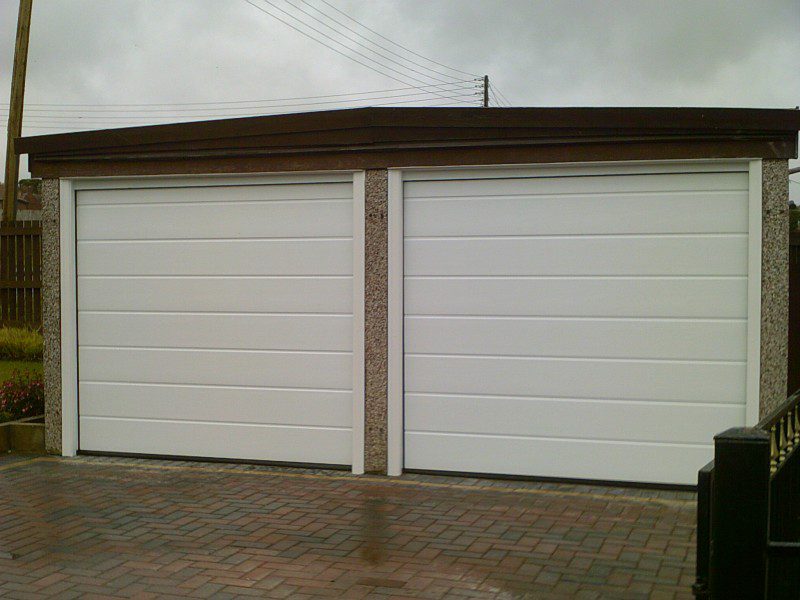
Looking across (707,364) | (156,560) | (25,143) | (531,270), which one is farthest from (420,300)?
(25,143)

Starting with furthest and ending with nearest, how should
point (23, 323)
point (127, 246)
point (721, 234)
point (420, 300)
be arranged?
1. point (23, 323)
2. point (127, 246)
3. point (420, 300)
4. point (721, 234)

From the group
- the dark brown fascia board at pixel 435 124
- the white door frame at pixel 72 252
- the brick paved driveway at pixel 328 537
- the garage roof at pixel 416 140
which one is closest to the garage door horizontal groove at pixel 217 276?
the white door frame at pixel 72 252

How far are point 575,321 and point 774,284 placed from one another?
159 centimetres

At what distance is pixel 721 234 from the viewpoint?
306 inches

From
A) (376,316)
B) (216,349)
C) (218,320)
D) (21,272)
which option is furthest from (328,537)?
(21,272)

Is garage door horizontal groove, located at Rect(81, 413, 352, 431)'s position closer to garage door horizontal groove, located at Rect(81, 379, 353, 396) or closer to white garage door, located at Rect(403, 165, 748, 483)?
garage door horizontal groove, located at Rect(81, 379, 353, 396)

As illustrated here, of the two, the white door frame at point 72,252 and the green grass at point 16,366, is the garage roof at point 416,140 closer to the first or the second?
the white door frame at point 72,252

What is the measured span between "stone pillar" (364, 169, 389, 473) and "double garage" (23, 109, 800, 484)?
0.06ft

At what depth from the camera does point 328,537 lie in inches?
259

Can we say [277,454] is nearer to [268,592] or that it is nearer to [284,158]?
[284,158]

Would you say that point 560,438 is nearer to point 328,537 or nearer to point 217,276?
point 328,537

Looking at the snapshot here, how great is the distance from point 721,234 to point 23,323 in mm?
13491

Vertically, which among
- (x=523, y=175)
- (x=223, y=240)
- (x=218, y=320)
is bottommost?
(x=218, y=320)

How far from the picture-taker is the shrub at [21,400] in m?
10.1
